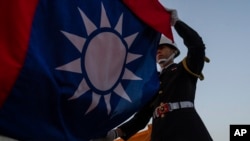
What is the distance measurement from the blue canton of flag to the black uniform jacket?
41 cm

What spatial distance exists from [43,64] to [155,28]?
140cm

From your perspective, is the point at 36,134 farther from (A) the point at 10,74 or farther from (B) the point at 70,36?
A: (B) the point at 70,36

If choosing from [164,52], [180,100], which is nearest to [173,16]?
[164,52]

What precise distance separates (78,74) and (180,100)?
4.35ft

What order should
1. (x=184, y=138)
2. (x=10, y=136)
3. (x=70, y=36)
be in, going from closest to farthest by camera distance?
(x=10, y=136) < (x=70, y=36) < (x=184, y=138)

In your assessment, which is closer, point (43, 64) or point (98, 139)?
point (43, 64)

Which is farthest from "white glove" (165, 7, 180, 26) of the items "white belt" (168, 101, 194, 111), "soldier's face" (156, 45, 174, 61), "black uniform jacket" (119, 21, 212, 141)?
"white belt" (168, 101, 194, 111)

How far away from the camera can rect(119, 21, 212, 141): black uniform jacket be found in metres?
3.56

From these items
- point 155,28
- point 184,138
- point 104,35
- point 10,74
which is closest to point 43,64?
point 10,74

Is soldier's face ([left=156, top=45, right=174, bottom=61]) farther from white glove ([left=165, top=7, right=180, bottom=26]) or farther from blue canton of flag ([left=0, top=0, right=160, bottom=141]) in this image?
blue canton of flag ([left=0, top=0, right=160, bottom=141])

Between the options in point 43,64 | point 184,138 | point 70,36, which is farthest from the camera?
point 184,138

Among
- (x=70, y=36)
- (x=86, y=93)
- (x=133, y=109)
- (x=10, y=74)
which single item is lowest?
(x=133, y=109)

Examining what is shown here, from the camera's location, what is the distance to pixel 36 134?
2.30m

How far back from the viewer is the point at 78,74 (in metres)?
2.63
